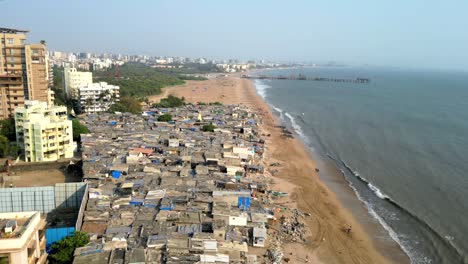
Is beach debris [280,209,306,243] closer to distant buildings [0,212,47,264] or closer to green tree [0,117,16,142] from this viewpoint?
distant buildings [0,212,47,264]

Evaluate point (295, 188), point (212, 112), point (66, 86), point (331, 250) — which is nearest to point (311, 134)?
point (212, 112)

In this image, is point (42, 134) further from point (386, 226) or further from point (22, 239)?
point (386, 226)

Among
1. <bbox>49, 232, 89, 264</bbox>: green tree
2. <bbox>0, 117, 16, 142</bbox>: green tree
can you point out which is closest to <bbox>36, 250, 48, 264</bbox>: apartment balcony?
<bbox>49, 232, 89, 264</bbox>: green tree

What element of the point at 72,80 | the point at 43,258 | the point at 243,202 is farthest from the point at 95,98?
the point at 43,258

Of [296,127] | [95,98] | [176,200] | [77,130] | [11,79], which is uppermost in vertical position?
[11,79]

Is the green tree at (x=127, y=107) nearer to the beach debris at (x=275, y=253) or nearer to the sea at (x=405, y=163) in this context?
the sea at (x=405, y=163)

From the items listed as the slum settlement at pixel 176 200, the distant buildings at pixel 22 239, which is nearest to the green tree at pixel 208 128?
the slum settlement at pixel 176 200

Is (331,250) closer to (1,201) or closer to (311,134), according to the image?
(1,201)

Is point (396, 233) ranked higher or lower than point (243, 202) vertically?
lower
